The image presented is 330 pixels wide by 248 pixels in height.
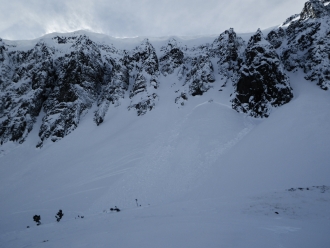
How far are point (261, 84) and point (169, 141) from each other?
21.0 meters

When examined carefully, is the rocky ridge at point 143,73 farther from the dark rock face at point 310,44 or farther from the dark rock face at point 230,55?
the dark rock face at point 230,55

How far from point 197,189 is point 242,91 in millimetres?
24090

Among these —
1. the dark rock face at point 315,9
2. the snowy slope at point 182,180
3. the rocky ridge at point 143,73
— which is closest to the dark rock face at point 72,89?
the rocky ridge at point 143,73

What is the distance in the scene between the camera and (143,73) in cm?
4844

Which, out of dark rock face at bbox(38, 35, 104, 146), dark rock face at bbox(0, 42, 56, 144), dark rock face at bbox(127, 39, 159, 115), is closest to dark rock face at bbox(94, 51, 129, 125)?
dark rock face at bbox(38, 35, 104, 146)

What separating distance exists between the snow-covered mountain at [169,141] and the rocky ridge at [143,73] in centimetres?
29

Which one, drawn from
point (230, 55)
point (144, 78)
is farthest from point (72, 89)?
point (230, 55)

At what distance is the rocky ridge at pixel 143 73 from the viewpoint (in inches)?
1286

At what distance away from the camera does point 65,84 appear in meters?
46.5

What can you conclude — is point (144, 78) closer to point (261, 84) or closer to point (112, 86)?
point (112, 86)

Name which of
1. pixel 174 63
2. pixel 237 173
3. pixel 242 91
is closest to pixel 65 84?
pixel 174 63

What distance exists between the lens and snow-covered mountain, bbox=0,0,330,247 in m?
9.77

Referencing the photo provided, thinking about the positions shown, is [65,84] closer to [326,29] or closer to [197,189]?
[197,189]

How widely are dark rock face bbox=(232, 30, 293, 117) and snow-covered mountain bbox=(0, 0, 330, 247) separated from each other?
0.20 meters
